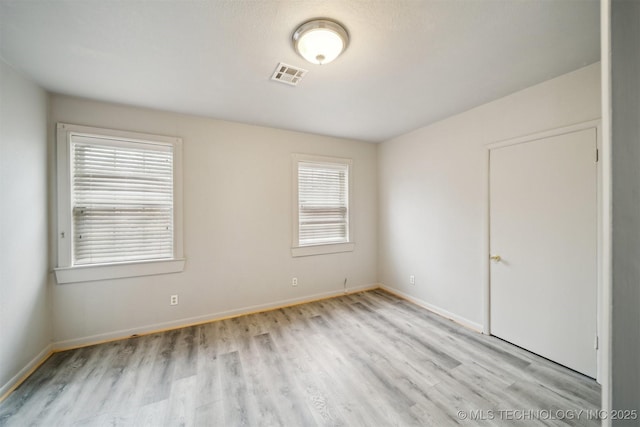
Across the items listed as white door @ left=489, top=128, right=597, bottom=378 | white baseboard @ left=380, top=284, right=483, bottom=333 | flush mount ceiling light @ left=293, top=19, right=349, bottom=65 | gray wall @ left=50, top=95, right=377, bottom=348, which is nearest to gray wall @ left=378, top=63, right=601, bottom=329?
white baseboard @ left=380, top=284, right=483, bottom=333

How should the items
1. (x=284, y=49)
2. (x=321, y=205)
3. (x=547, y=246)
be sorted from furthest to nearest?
(x=321, y=205) → (x=547, y=246) → (x=284, y=49)

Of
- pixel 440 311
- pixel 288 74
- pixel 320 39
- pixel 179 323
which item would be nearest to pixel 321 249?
pixel 440 311

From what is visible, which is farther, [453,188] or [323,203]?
[323,203]

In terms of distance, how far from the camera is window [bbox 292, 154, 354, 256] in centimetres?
344

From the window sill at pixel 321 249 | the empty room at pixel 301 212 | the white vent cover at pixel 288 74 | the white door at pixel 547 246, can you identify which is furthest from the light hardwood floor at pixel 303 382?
the white vent cover at pixel 288 74

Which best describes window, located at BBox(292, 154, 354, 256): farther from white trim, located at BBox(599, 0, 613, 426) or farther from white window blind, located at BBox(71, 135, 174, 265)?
white trim, located at BBox(599, 0, 613, 426)

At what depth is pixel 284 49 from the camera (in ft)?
5.36

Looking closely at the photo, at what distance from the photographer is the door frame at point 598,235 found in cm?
86

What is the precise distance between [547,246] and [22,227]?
4520 millimetres

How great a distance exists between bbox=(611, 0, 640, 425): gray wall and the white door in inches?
54.6

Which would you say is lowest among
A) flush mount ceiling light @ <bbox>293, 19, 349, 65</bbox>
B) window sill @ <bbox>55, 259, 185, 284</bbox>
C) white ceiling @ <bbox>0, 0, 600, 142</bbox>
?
window sill @ <bbox>55, 259, 185, 284</bbox>

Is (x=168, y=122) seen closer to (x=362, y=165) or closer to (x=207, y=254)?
(x=207, y=254)

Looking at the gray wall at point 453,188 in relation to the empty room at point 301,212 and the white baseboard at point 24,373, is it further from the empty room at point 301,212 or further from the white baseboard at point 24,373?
the white baseboard at point 24,373

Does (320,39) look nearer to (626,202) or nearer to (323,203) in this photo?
(626,202)
